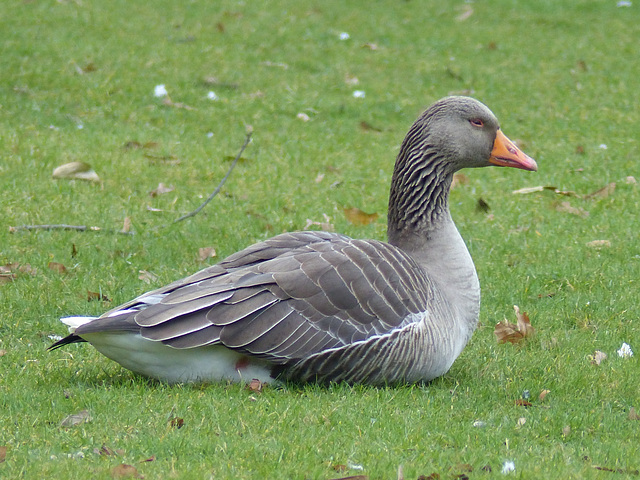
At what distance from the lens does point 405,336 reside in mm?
4508

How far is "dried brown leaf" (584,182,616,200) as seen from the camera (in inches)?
329

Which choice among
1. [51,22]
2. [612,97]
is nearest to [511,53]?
[612,97]

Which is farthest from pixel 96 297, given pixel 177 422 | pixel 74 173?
pixel 74 173

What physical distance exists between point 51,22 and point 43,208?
6872 mm

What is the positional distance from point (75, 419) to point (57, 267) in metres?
2.50

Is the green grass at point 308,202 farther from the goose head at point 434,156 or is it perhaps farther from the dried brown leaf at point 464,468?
the goose head at point 434,156

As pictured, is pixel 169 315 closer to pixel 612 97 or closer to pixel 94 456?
pixel 94 456

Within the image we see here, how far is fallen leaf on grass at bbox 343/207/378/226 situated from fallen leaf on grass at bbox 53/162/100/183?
240cm

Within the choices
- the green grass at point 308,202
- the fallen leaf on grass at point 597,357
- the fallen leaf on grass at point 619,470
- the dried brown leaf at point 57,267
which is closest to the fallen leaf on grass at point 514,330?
the green grass at point 308,202

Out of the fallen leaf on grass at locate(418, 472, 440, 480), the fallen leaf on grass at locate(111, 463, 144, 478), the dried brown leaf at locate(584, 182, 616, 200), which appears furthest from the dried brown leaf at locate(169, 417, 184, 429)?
the dried brown leaf at locate(584, 182, 616, 200)

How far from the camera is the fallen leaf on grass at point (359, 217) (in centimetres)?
758

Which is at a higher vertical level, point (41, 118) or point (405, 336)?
point (405, 336)

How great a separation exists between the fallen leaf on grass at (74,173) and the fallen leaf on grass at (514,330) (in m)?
4.30

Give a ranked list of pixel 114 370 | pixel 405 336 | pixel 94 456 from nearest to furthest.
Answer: pixel 94 456 → pixel 405 336 → pixel 114 370
